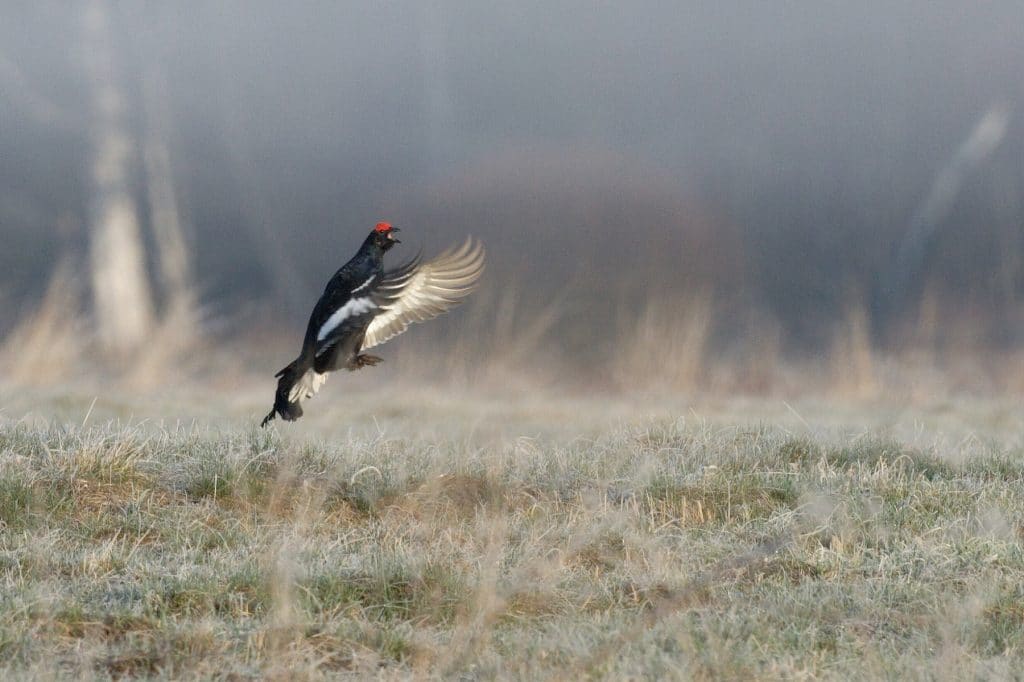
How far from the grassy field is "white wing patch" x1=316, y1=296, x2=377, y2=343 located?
59 centimetres

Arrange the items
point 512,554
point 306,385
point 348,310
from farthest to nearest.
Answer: point 306,385, point 348,310, point 512,554

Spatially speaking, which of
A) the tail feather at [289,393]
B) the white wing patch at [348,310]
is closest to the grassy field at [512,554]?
the tail feather at [289,393]

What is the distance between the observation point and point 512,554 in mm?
4621

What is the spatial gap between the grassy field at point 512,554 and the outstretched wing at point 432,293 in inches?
23.0

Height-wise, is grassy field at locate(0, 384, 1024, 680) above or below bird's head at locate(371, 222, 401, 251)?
below

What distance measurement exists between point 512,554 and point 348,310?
1665 millimetres

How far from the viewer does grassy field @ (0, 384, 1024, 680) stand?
140 inches

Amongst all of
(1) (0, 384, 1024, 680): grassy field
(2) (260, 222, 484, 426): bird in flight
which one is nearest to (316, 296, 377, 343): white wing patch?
(2) (260, 222, 484, 426): bird in flight

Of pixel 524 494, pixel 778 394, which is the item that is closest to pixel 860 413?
pixel 778 394

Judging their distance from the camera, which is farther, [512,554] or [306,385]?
[306,385]

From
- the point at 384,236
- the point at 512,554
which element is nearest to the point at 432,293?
the point at 384,236

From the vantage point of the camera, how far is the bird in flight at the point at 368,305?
5.75 m

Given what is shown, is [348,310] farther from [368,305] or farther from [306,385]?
[306,385]

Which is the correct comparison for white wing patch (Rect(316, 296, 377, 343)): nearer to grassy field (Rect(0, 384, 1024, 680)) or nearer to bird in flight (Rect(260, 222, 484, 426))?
bird in flight (Rect(260, 222, 484, 426))
